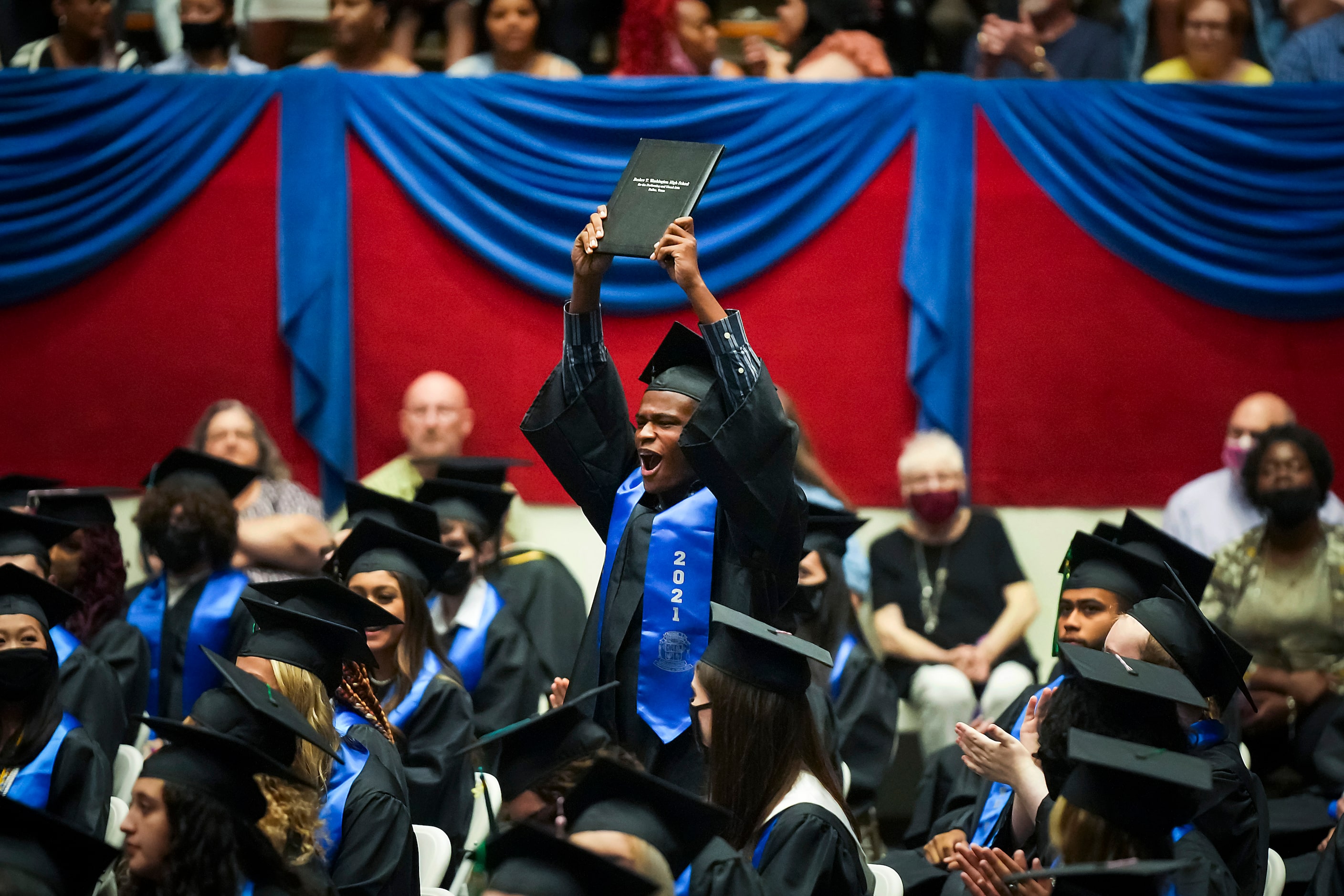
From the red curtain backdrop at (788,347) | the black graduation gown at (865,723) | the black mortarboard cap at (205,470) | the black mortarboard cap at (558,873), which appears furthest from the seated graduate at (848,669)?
the black mortarboard cap at (558,873)

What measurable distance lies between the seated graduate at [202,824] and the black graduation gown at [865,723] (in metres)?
2.97

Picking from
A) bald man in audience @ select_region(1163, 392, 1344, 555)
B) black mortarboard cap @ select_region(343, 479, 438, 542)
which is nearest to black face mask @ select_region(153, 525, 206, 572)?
black mortarboard cap @ select_region(343, 479, 438, 542)

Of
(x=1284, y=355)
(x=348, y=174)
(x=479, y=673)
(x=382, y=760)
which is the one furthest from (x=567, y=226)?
(x=382, y=760)

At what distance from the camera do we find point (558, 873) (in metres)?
2.40

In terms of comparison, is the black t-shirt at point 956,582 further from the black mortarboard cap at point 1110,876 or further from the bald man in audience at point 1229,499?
the black mortarboard cap at point 1110,876

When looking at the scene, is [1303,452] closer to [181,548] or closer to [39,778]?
[181,548]

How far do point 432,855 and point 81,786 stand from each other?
41.2 inches

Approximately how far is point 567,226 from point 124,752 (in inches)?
132

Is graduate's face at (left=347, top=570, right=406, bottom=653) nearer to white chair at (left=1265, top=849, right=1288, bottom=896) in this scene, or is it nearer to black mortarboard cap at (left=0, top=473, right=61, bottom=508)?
black mortarboard cap at (left=0, top=473, right=61, bottom=508)

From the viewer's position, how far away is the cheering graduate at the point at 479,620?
212 inches

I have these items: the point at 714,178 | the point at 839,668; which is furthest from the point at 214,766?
the point at 714,178

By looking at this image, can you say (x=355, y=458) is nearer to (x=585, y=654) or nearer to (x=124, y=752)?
(x=124, y=752)

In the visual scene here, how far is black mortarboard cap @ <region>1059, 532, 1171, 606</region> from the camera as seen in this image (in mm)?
4234

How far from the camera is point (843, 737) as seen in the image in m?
5.44
